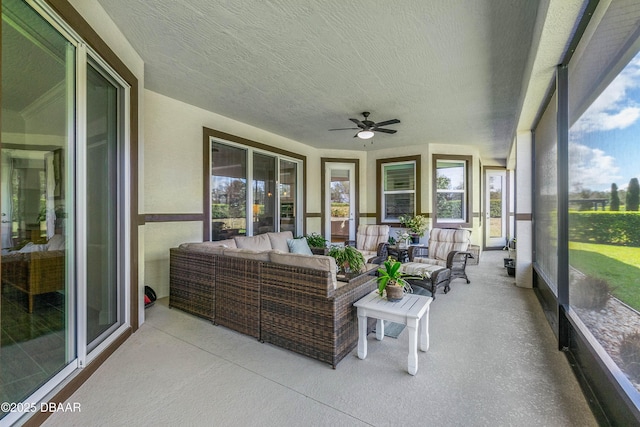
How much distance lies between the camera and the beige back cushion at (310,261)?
2.16m

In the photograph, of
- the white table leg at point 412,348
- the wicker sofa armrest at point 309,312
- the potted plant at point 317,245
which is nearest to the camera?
the white table leg at point 412,348

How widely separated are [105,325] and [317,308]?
1.89 meters

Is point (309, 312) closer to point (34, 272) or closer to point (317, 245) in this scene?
point (34, 272)

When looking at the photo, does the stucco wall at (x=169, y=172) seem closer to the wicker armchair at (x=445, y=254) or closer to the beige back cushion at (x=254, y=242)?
the beige back cushion at (x=254, y=242)

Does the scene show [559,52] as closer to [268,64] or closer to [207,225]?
[268,64]

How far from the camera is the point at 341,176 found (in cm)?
728

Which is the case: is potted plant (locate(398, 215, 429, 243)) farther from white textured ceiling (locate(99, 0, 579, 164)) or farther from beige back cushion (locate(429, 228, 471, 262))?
white textured ceiling (locate(99, 0, 579, 164))

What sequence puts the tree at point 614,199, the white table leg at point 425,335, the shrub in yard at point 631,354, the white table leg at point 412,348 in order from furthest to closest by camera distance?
the white table leg at point 425,335 → the white table leg at point 412,348 → the tree at point 614,199 → the shrub in yard at point 631,354

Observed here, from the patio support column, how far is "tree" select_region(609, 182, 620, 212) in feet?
10.0

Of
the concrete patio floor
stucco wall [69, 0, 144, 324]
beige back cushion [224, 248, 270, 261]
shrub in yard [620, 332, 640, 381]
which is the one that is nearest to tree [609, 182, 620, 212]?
shrub in yard [620, 332, 640, 381]

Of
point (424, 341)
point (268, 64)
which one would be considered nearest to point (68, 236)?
point (268, 64)

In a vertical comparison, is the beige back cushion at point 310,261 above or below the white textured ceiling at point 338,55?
below

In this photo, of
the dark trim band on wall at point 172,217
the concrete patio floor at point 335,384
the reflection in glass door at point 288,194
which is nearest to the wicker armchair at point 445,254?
the concrete patio floor at point 335,384

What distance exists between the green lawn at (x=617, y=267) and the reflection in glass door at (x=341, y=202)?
211 inches
